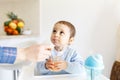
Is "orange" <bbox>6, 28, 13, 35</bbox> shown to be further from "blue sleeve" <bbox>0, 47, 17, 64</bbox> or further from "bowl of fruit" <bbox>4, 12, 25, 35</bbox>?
"blue sleeve" <bbox>0, 47, 17, 64</bbox>

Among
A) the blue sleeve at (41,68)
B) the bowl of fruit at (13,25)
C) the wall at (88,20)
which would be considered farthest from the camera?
the wall at (88,20)

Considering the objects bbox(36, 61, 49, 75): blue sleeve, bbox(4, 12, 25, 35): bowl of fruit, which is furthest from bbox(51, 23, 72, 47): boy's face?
bbox(4, 12, 25, 35): bowl of fruit

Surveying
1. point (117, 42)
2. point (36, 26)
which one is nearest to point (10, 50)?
point (36, 26)

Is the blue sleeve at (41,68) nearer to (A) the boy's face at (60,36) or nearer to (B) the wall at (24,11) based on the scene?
(A) the boy's face at (60,36)

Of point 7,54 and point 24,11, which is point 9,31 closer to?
point 24,11

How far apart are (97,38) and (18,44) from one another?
664 mm

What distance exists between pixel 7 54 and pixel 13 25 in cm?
75

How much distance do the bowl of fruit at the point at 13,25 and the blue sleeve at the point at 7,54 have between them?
72 cm

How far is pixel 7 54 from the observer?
0.94 meters

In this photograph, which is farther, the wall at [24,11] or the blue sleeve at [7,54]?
the wall at [24,11]

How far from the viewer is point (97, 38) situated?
1.90 meters

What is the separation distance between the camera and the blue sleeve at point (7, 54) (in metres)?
0.93

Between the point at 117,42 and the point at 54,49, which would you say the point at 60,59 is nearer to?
the point at 54,49

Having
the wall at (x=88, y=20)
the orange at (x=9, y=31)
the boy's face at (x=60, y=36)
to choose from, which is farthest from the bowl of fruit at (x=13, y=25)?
the boy's face at (x=60, y=36)
